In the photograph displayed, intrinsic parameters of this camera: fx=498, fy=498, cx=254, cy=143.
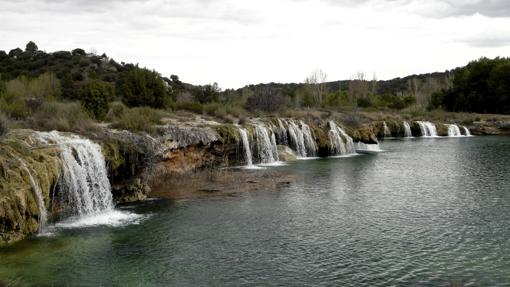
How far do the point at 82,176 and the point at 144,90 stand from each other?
788 inches

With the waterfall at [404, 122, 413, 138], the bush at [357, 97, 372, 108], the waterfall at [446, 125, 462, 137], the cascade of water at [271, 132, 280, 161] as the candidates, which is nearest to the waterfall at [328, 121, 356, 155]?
the cascade of water at [271, 132, 280, 161]

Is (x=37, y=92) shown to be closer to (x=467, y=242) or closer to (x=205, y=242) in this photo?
(x=205, y=242)

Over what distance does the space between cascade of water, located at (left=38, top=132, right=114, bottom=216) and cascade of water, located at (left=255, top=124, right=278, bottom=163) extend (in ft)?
54.0

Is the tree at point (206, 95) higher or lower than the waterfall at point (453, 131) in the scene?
higher

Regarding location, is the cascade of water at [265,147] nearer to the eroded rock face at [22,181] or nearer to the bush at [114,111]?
the bush at [114,111]

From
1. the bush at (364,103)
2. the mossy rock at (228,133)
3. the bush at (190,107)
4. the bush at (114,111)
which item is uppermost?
the bush at (364,103)

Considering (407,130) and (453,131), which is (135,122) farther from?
(453,131)

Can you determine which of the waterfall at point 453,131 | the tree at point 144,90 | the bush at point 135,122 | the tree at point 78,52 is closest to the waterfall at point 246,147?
the bush at point 135,122

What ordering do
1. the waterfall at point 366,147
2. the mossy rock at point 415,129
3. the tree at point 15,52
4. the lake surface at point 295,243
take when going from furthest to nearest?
the tree at point 15,52
the mossy rock at point 415,129
the waterfall at point 366,147
the lake surface at point 295,243

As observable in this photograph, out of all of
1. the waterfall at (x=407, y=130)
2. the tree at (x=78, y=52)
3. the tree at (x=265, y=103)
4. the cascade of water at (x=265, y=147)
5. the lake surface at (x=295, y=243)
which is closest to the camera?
the lake surface at (x=295, y=243)

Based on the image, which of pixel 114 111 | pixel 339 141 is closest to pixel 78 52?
pixel 339 141

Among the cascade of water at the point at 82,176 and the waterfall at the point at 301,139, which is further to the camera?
the waterfall at the point at 301,139

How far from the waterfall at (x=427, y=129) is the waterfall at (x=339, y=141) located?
27352 millimetres

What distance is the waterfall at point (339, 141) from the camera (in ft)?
145
